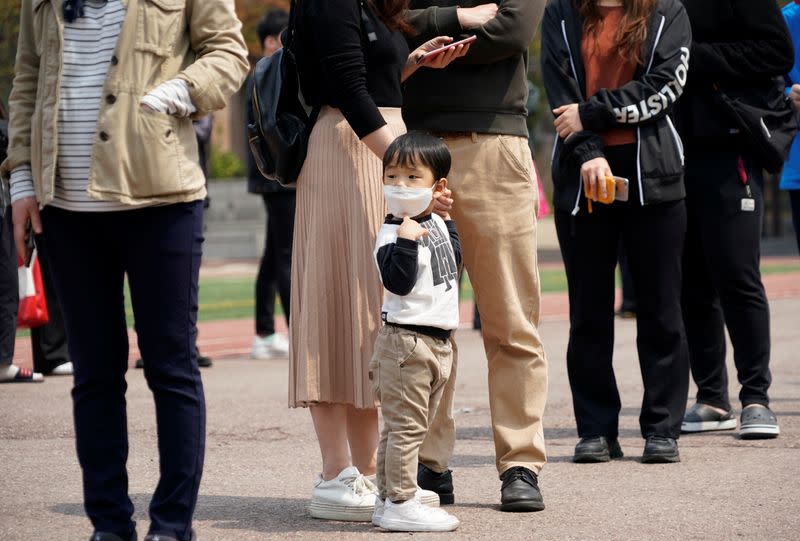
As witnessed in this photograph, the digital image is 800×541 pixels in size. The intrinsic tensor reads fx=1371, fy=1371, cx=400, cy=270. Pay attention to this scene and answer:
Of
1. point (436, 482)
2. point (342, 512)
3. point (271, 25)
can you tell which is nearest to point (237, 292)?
point (271, 25)

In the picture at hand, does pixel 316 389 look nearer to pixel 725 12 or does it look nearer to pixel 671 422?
pixel 671 422

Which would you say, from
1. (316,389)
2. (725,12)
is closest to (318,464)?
(316,389)

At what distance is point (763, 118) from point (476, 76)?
2.01 m

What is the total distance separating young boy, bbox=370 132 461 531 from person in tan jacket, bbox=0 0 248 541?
2.11ft

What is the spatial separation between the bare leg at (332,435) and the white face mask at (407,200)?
29.7 inches

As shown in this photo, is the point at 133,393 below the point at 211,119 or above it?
below

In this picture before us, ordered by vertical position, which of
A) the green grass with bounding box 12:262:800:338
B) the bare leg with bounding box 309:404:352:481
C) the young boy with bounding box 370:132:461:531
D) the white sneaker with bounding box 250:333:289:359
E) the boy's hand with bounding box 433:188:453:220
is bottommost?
the green grass with bounding box 12:262:800:338

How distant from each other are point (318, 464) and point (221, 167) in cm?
2875

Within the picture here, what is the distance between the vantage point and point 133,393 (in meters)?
8.35

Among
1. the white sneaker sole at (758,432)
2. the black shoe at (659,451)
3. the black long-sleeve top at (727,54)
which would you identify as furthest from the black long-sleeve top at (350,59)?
the white sneaker sole at (758,432)

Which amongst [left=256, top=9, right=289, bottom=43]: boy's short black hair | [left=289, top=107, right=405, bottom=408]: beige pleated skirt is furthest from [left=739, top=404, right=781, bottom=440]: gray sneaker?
[left=256, top=9, right=289, bottom=43]: boy's short black hair

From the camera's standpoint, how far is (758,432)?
6312mm

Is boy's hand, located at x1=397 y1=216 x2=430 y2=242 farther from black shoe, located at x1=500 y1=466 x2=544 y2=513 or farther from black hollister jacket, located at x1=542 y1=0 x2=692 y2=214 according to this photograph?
black hollister jacket, located at x1=542 y1=0 x2=692 y2=214

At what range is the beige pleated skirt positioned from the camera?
4633mm
